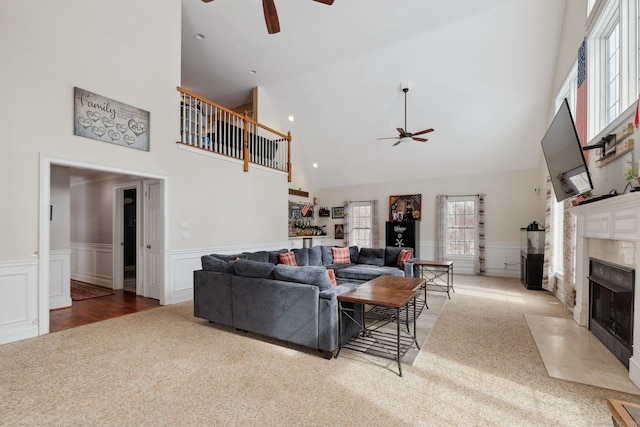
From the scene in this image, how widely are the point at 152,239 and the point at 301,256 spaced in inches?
107

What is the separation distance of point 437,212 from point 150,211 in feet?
23.7

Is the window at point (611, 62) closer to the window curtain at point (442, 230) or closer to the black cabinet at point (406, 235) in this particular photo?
the window curtain at point (442, 230)

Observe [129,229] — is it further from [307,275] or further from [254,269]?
[307,275]

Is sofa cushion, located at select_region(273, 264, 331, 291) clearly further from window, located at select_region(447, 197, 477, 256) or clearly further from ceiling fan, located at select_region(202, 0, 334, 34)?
window, located at select_region(447, 197, 477, 256)

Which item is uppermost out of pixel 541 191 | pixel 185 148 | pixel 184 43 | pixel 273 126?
pixel 184 43

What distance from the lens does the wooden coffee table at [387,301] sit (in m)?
2.79

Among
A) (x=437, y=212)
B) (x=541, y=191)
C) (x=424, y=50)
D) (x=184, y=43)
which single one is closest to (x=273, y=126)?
(x=184, y=43)

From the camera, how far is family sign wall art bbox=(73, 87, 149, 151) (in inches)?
159

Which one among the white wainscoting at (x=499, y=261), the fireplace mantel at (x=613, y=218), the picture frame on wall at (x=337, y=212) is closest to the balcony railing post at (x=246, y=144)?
the picture frame on wall at (x=337, y=212)

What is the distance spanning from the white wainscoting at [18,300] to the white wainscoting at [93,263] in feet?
9.27

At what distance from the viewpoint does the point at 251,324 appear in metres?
3.54

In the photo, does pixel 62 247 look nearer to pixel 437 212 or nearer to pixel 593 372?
pixel 593 372

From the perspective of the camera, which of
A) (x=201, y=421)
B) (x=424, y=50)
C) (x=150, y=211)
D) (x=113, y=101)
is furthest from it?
(x=424, y=50)

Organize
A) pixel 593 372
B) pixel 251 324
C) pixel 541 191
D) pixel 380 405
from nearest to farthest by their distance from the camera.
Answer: pixel 380 405 < pixel 593 372 < pixel 251 324 < pixel 541 191
